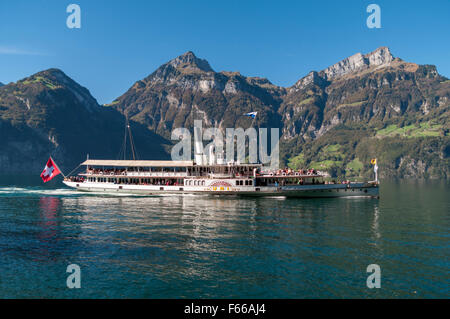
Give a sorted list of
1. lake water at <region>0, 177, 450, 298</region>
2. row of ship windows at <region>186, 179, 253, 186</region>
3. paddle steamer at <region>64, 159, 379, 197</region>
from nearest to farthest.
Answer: lake water at <region>0, 177, 450, 298</region>
paddle steamer at <region>64, 159, 379, 197</region>
row of ship windows at <region>186, 179, 253, 186</region>

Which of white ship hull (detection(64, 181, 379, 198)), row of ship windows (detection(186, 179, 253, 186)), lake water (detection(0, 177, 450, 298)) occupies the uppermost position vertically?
row of ship windows (detection(186, 179, 253, 186))

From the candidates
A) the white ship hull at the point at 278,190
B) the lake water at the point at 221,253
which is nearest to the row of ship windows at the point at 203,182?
the white ship hull at the point at 278,190

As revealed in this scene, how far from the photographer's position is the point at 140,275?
27688 millimetres

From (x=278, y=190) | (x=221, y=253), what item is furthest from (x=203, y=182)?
(x=221, y=253)

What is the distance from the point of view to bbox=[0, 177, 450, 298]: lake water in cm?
2552

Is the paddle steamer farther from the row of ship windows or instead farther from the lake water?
the lake water

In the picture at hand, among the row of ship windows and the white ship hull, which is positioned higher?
the row of ship windows

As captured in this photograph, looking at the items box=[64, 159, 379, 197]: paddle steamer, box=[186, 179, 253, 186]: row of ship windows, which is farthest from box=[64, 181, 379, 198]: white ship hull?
box=[186, 179, 253, 186]: row of ship windows

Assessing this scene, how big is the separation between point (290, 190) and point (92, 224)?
48.7m
